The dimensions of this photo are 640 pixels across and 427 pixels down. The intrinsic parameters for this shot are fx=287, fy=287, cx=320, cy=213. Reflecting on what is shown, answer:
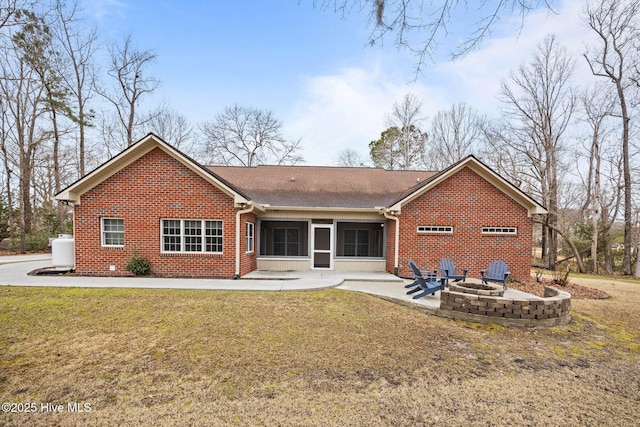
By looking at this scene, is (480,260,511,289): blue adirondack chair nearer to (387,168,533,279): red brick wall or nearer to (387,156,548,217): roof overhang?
(387,168,533,279): red brick wall

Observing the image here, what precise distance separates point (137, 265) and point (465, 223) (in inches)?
493

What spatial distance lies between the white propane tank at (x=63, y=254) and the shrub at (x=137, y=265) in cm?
218

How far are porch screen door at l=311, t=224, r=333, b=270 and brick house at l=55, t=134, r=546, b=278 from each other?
0.15 feet

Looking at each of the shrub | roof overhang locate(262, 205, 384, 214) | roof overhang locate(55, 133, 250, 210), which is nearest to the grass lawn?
the shrub

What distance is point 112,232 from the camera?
1066 cm

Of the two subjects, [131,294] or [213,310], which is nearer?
[213,310]

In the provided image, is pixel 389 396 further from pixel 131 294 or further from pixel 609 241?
pixel 609 241

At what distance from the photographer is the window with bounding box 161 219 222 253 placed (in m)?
10.7

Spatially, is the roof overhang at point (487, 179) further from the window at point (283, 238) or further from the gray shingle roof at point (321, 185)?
the window at point (283, 238)

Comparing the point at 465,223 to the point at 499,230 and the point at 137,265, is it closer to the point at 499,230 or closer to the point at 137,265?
the point at 499,230

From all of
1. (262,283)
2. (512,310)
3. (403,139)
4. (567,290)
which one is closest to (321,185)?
(262,283)

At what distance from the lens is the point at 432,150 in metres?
28.6

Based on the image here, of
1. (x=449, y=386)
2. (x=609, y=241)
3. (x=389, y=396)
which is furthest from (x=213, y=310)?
(x=609, y=241)

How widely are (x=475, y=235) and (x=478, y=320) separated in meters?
6.10
